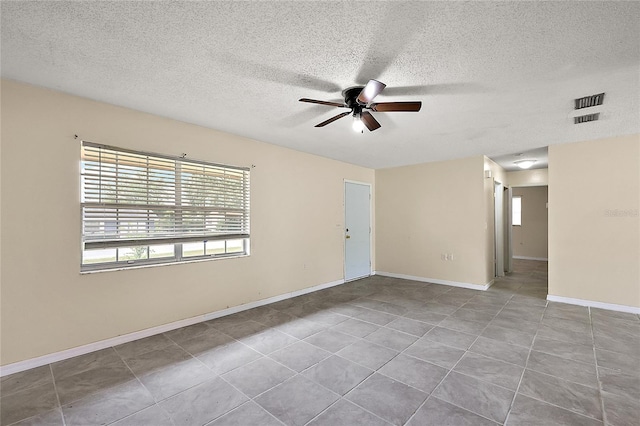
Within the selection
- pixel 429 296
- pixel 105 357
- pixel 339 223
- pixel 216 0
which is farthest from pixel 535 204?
pixel 105 357

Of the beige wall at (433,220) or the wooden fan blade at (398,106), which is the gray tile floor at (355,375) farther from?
the wooden fan blade at (398,106)

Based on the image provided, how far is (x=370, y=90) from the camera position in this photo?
6.80 ft

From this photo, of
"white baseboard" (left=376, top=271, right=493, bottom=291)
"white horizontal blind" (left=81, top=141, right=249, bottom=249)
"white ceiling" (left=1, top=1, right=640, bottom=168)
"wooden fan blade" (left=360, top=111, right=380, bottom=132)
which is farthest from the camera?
"white baseboard" (left=376, top=271, right=493, bottom=291)

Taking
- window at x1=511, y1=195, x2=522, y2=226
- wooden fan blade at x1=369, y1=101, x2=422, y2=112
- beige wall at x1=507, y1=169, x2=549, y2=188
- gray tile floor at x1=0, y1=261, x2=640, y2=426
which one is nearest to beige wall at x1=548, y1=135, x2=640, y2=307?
gray tile floor at x1=0, y1=261, x2=640, y2=426

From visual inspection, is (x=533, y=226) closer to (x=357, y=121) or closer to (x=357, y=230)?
(x=357, y=230)

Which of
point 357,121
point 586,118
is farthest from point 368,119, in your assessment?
point 586,118

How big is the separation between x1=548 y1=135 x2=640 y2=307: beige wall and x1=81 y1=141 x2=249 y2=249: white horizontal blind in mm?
4961

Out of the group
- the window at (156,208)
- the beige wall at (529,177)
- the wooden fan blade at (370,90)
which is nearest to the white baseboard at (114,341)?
the window at (156,208)

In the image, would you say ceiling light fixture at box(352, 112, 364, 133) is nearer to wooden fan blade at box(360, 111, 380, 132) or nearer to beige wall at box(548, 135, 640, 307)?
wooden fan blade at box(360, 111, 380, 132)

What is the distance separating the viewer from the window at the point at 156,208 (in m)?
2.79

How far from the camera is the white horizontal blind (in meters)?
2.79

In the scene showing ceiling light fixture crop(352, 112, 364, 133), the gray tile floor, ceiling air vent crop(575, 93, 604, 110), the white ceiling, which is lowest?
the gray tile floor

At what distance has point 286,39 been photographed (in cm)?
182

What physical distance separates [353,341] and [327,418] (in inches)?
47.2
